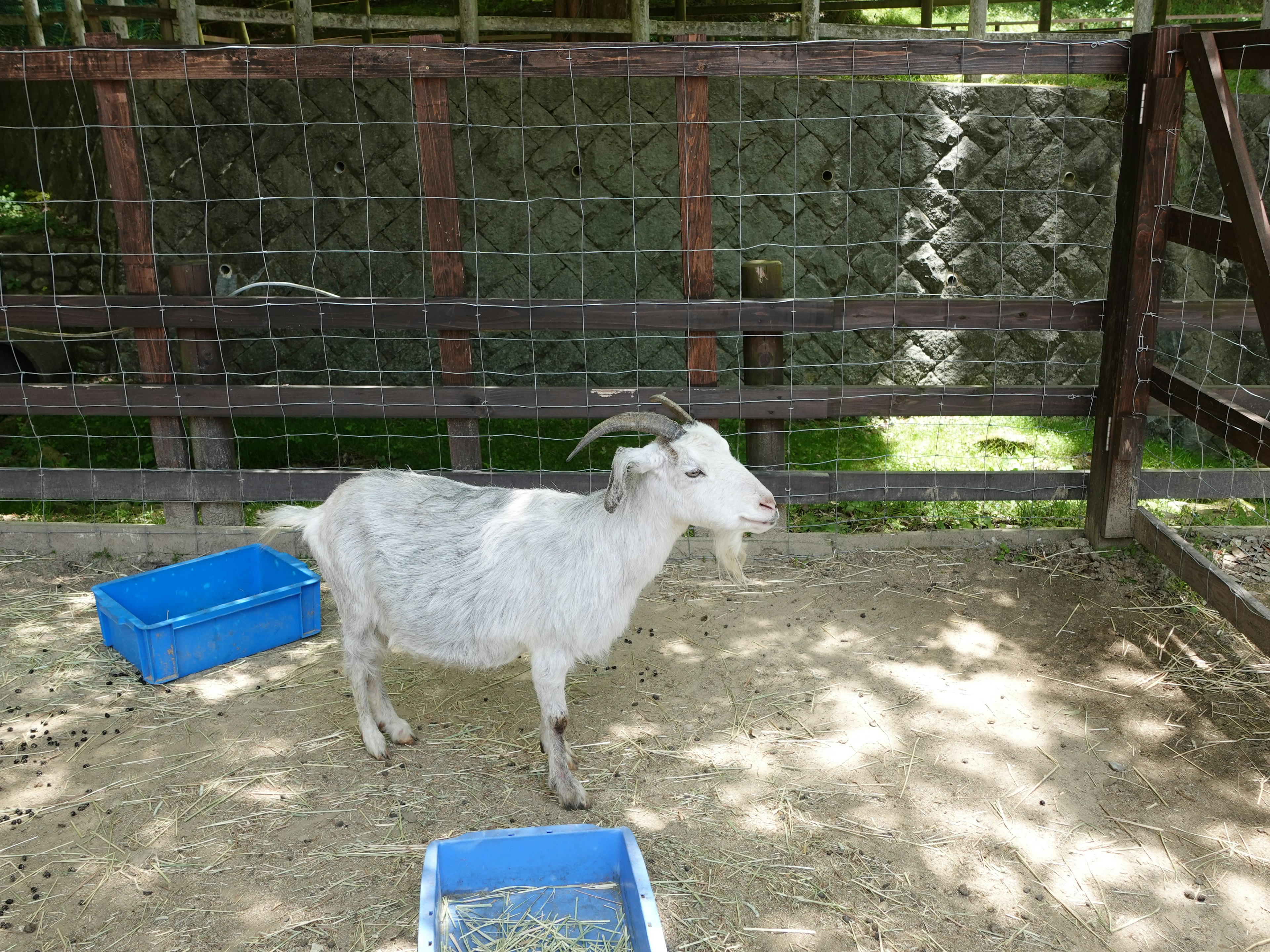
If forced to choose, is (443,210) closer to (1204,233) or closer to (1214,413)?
(1204,233)

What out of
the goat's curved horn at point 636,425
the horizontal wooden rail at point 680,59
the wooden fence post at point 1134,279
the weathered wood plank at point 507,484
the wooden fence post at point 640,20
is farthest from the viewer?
the wooden fence post at point 640,20

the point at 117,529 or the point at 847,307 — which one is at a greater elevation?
the point at 847,307

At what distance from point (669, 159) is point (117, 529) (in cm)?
411

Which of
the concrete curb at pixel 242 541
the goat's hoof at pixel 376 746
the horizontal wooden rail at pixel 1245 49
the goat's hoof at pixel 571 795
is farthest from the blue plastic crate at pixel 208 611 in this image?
the horizontal wooden rail at pixel 1245 49

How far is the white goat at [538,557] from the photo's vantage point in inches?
134

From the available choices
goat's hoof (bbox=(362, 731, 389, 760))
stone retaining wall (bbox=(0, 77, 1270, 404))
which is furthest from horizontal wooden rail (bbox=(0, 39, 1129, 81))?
goat's hoof (bbox=(362, 731, 389, 760))

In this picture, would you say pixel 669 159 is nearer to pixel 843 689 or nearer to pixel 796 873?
pixel 843 689

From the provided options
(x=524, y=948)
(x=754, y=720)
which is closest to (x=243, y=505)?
(x=754, y=720)

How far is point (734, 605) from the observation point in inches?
194

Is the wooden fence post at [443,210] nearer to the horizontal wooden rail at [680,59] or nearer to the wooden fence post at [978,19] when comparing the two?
the horizontal wooden rail at [680,59]

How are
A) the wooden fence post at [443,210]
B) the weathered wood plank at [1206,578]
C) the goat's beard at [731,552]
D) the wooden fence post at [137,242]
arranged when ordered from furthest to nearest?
the wooden fence post at [137,242], the wooden fence post at [443,210], the weathered wood plank at [1206,578], the goat's beard at [731,552]

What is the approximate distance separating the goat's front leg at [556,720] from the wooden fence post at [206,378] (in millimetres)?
2811

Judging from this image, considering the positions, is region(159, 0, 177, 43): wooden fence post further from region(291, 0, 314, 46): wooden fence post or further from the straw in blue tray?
the straw in blue tray

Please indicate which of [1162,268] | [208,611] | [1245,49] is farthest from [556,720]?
[1245,49]
